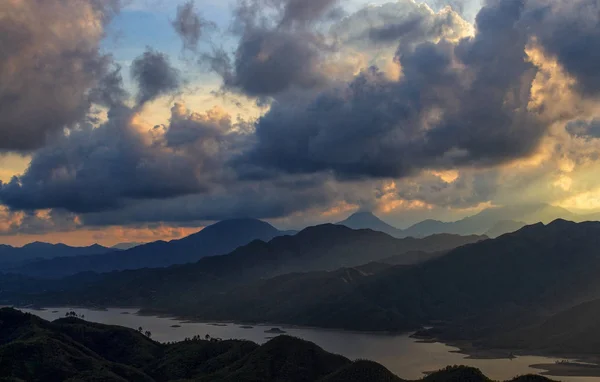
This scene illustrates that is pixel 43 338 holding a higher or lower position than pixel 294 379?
higher

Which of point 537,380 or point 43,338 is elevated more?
point 43,338

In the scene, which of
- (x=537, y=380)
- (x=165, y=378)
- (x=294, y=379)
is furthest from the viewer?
(x=165, y=378)

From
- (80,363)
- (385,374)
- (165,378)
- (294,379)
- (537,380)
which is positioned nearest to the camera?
(537,380)

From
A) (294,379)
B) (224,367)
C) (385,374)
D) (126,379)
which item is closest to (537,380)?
(385,374)

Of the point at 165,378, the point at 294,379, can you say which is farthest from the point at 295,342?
the point at 165,378

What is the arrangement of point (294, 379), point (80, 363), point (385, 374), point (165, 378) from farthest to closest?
point (165, 378), point (80, 363), point (294, 379), point (385, 374)

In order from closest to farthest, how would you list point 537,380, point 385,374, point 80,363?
point 537,380
point 385,374
point 80,363

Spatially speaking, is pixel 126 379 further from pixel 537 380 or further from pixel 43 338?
pixel 537 380

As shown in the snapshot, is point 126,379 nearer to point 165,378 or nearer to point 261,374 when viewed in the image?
point 165,378

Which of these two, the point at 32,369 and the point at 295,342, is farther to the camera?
the point at 295,342
